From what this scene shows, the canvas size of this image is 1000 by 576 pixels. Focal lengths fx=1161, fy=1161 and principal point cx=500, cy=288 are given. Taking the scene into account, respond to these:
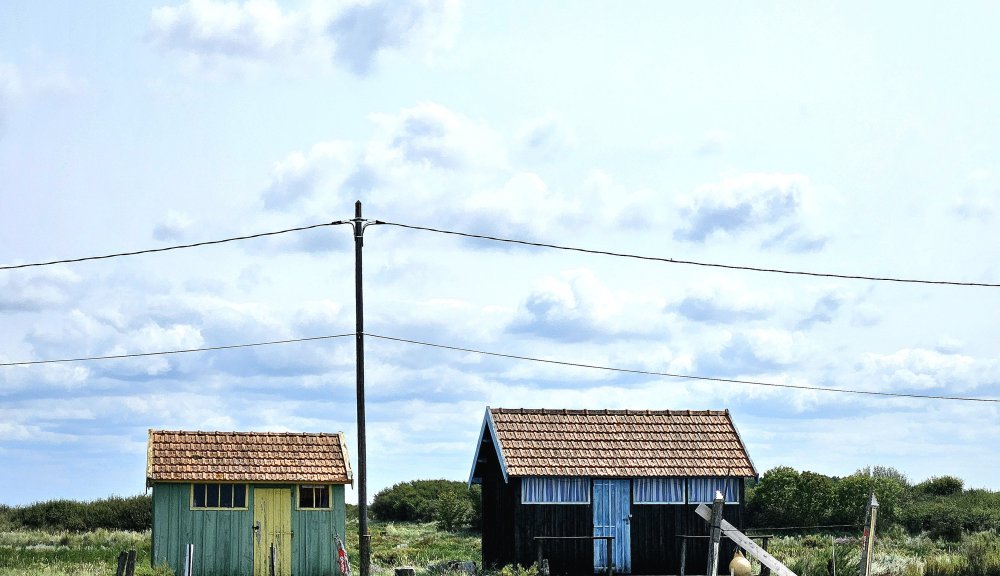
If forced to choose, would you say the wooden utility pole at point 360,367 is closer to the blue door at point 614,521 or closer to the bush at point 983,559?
the blue door at point 614,521

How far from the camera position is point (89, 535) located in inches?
1932

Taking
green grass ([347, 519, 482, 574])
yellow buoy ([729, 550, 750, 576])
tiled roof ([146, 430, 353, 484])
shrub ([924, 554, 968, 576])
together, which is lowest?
green grass ([347, 519, 482, 574])

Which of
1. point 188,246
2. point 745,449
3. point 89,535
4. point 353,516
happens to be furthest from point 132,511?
point 745,449

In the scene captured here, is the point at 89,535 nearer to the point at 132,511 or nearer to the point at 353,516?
the point at 132,511

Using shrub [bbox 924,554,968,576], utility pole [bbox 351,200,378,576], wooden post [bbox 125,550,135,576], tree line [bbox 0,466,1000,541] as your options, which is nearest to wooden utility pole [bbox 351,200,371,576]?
utility pole [bbox 351,200,378,576]

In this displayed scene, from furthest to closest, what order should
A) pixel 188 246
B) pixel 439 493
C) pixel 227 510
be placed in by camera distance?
pixel 439 493 < pixel 227 510 < pixel 188 246

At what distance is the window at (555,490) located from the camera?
29344 millimetres

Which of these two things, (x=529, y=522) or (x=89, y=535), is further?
(x=89, y=535)

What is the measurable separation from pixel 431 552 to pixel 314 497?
8.81 m

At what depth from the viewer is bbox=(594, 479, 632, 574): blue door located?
29.5 m

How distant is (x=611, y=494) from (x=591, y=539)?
125cm

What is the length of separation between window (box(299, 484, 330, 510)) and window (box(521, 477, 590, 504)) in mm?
5910

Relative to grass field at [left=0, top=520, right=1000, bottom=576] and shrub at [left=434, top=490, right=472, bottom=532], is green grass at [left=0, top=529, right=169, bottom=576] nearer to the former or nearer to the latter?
grass field at [left=0, top=520, right=1000, bottom=576]

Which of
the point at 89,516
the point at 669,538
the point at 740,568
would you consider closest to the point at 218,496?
the point at 669,538
